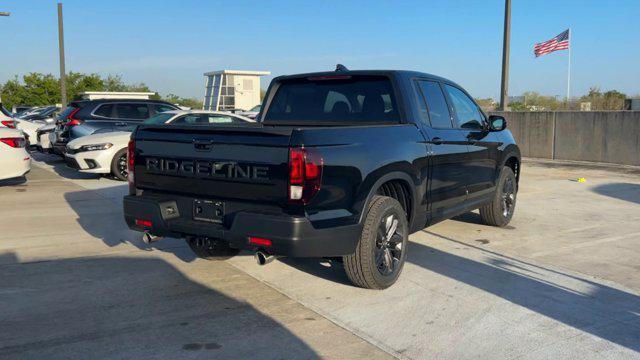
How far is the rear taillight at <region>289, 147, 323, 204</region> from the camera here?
156 inches

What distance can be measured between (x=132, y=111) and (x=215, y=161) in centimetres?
1046

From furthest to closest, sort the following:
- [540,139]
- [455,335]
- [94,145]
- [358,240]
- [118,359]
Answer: [540,139] < [94,145] < [358,240] < [455,335] < [118,359]

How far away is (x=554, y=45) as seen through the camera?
23.2 meters

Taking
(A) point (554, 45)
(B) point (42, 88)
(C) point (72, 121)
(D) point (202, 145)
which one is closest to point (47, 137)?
(C) point (72, 121)

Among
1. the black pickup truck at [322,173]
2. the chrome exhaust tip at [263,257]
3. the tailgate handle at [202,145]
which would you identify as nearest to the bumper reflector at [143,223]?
the black pickup truck at [322,173]

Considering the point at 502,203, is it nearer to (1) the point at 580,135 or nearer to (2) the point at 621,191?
(2) the point at 621,191

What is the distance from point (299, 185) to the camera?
157 inches

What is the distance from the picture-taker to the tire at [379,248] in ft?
15.1

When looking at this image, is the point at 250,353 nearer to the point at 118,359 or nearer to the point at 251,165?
the point at 118,359

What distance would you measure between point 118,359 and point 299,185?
5.24 feet

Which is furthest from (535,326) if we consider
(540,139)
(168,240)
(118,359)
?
(540,139)

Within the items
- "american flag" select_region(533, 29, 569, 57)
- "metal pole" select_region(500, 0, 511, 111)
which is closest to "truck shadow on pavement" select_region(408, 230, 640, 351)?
"metal pole" select_region(500, 0, 511, 111)

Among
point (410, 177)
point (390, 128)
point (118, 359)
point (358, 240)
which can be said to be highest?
point (390, 128)

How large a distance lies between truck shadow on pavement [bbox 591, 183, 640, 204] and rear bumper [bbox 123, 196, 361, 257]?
282 inches
